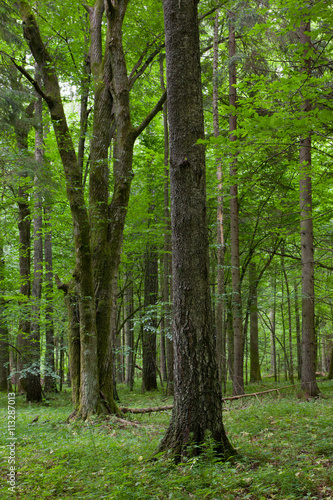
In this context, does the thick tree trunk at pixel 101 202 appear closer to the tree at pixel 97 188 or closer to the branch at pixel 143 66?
the tree at pixel 97 188

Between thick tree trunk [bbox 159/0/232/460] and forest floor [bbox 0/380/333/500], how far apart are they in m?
0.35

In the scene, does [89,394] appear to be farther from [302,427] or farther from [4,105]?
[4,105]

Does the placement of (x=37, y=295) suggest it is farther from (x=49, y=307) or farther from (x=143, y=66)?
(x=143, y=66)

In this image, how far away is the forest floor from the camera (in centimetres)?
306

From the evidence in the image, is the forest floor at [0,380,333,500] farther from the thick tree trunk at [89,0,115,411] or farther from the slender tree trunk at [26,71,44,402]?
the slender tree trunk at [26,71,44,402]

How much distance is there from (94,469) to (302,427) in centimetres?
296

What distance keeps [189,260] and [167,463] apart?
2049 millimetres

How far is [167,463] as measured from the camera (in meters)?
3.62

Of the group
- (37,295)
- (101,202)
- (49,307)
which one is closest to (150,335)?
(49,307)

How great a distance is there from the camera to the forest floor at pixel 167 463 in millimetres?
3064

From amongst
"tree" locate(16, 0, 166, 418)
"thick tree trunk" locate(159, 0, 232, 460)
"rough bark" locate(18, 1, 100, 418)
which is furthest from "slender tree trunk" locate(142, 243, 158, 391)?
"thick tree trunk" locate(159, 0, 232, 460)

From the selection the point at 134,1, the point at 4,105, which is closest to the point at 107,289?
the point at 4,105

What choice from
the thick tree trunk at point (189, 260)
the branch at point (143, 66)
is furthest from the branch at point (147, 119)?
the thick tree trunk at point (189, 260)

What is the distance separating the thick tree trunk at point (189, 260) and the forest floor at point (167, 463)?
35 centimetres
